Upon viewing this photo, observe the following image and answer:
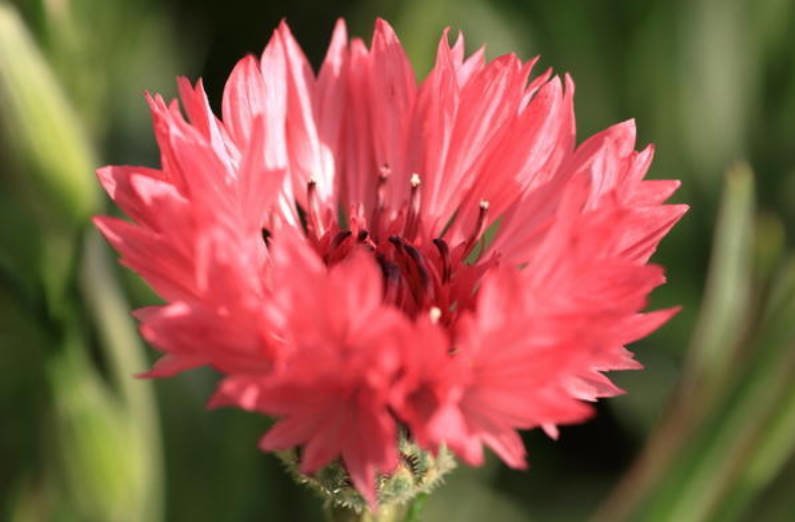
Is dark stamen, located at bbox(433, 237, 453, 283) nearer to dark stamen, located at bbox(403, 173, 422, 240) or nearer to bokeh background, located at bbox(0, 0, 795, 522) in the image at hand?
dark stamen, located at bbox(403, 173, 422, 240)

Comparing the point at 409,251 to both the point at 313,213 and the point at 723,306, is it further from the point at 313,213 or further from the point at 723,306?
the point at 723,306

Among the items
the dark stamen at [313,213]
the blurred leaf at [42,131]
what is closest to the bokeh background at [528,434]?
the blurred leaf at [42,131]

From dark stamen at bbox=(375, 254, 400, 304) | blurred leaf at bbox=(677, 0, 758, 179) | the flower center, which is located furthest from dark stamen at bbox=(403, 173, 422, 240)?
blurred leaf at bbox=(677, 0, 758, 179)

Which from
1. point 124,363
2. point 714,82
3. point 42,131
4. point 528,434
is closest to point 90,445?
point 124,363

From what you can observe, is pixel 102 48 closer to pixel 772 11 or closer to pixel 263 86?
pixel 263 86

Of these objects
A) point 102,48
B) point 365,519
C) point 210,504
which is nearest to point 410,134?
point 365,519

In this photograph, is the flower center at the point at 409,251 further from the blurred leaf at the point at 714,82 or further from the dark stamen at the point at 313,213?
the blurred leaf at the point at 714,82
